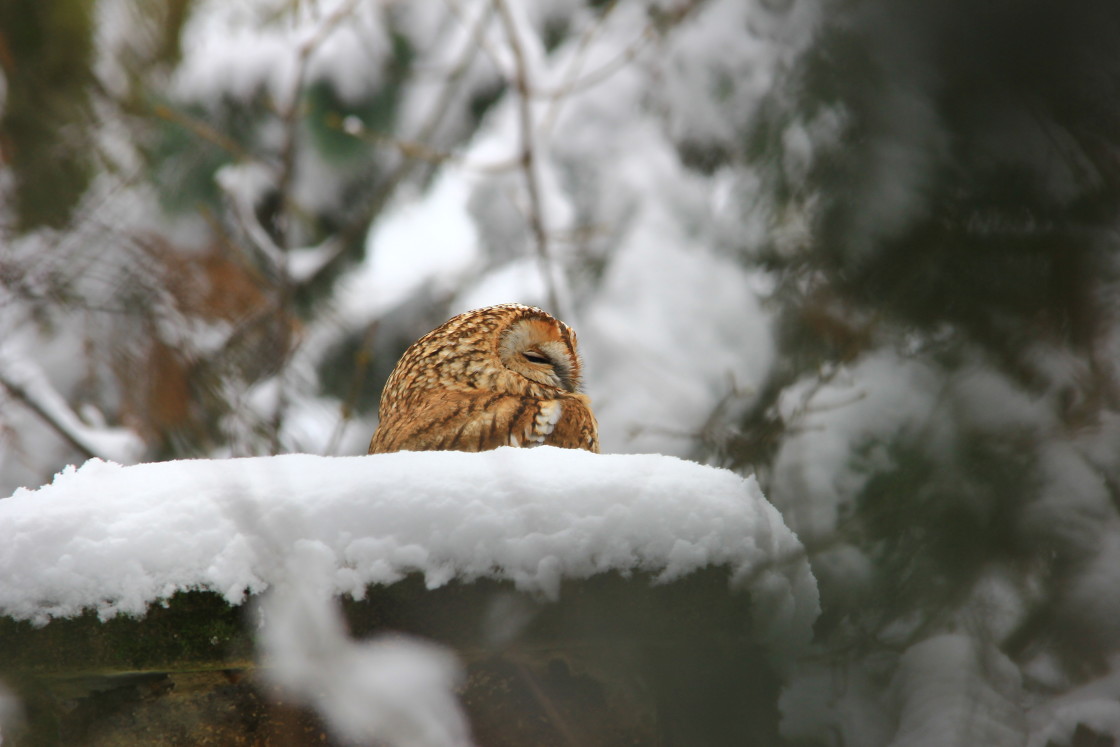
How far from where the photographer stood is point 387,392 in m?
2.32

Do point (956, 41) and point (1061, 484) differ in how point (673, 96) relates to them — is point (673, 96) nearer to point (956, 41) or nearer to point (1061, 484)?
point (956, 41)

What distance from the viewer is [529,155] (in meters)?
2.84

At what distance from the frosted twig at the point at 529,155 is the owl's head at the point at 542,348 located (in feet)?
1.64

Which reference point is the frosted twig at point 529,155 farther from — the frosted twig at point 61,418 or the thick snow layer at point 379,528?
the frosted twig at point 61,418

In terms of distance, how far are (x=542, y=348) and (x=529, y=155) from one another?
802mm

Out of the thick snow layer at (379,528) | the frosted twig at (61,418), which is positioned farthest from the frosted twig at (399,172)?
the thick snow layer at (379,528)

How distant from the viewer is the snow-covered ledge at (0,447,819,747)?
113 centimetres

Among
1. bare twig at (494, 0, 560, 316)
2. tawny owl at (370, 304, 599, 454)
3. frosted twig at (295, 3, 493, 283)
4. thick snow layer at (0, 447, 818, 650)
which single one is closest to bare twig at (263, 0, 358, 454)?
frosted twig at (295, 3, 493, 283)

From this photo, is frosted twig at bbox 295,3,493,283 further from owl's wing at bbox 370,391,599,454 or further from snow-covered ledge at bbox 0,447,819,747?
snow-covered ledge at bbox 0,447,819,747

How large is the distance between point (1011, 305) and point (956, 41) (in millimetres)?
256

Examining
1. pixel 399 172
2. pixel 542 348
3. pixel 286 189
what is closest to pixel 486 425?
pixel 542 348

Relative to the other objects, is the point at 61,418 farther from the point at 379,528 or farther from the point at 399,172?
the point at 379,528

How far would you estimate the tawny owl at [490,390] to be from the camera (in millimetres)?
1805

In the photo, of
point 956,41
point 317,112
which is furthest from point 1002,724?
point 317,112
